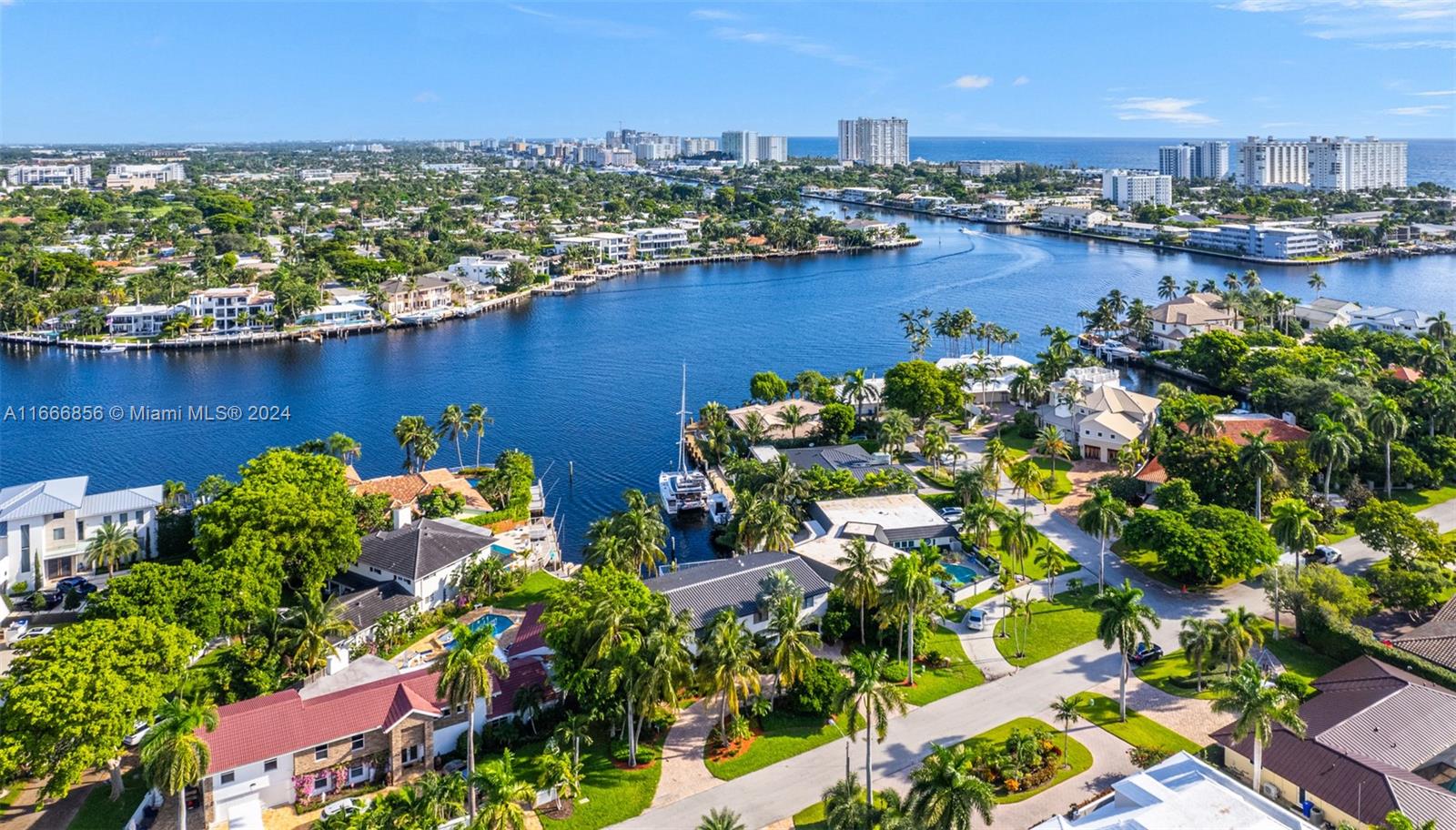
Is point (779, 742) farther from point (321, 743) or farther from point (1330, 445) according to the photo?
point (1330, 445)

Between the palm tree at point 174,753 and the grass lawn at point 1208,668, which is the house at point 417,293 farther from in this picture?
the grass lawn at point 1208,668

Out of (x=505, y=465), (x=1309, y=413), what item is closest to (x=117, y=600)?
(x=505, y=465)

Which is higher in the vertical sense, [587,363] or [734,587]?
[587,363]

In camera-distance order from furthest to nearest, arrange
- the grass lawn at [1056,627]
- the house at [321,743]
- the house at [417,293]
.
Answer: the house at [417,293] → the grass lawn at [1056,627] → the house at [321,743]

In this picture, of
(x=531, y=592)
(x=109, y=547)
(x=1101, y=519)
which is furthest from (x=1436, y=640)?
(x=109, y=547)

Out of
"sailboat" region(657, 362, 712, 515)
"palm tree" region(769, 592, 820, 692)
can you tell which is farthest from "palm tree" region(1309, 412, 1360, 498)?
"sailboat" region(657, 362, 712, 515)

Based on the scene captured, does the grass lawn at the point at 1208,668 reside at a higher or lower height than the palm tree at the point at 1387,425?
lower

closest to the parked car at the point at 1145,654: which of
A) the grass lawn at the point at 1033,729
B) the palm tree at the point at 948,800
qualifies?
the grass lawn at the point at 1033,729
